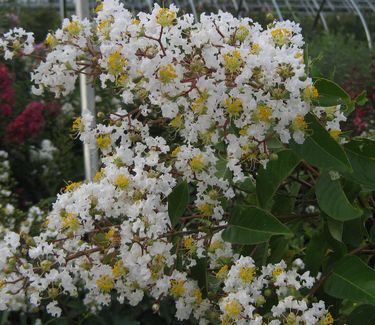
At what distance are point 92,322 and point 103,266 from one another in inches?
43.0

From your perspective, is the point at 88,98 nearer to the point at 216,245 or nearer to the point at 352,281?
the point at 216,245

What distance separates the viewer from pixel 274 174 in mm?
1137

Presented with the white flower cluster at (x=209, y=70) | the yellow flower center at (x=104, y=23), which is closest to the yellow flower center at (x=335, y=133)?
the white flower cluster at (x=209, y=70)

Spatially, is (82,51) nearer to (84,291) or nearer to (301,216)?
(301,216)

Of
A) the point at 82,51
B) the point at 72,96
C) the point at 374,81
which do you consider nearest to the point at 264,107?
the point at 82,51

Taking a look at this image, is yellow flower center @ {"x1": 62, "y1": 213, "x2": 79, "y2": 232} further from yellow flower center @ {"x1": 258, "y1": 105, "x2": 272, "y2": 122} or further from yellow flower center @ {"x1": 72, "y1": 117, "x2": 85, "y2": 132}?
yellow flower center @ {"x1": 258, "y1": 105, "x2": 272, "y2": 122}

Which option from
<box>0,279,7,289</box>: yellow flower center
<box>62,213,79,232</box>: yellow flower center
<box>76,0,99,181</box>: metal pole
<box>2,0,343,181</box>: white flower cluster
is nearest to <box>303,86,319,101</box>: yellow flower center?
<box>2,0,343,181</box>: white flower cluster

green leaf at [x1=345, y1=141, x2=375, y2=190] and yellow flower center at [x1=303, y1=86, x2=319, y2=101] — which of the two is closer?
yellow flower center at [x1=303, y1=86, x2=319, y2=101]

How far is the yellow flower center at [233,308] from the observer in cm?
104

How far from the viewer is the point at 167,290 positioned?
114 centimetres

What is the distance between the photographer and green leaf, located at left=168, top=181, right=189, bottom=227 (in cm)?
110

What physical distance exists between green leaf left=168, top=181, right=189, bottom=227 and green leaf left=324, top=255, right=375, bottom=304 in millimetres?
284

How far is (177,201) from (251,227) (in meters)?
0.13

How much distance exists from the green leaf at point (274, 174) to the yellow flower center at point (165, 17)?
0.94ft
